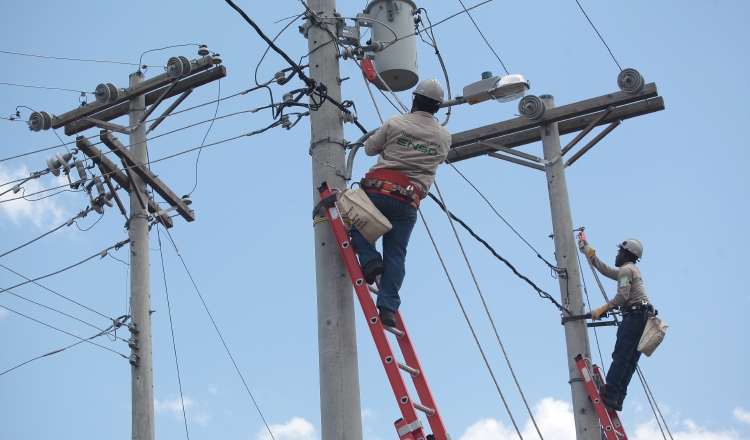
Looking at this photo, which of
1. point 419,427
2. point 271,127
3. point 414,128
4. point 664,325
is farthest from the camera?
point 664,325

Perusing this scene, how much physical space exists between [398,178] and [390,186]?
0.08 metres

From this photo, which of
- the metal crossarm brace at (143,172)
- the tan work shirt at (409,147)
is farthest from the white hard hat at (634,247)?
the metal crossarm brace at (143,172)

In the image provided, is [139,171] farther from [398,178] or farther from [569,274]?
[398,178]

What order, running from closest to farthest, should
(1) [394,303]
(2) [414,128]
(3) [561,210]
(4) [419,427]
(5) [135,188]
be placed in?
(4) [419,427], (1) [394,303], (2) [414,128], (3) [561,210], (5) [135,188]

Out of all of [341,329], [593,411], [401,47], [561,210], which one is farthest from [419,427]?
[561,210]

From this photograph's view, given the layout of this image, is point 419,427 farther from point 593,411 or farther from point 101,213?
point 101,213

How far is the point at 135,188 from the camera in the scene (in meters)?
11.8

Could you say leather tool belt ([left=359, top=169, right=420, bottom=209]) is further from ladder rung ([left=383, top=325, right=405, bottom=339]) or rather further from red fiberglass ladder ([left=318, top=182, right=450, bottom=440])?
ladder rung ([left=383, top=325, right=405, bottom=339])

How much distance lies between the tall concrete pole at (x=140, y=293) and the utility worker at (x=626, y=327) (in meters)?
5.15

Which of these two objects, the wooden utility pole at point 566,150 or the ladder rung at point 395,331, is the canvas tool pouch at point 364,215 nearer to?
the ladder rung at point 395,331

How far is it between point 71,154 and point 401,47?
5.85 m

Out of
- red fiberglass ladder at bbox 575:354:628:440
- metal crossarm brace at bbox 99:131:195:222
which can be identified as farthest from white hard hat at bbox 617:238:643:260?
metal crossarm brace at bbox 99:131:195:222

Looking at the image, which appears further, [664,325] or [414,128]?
[664,325]

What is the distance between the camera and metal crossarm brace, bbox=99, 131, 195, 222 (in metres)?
11.6
